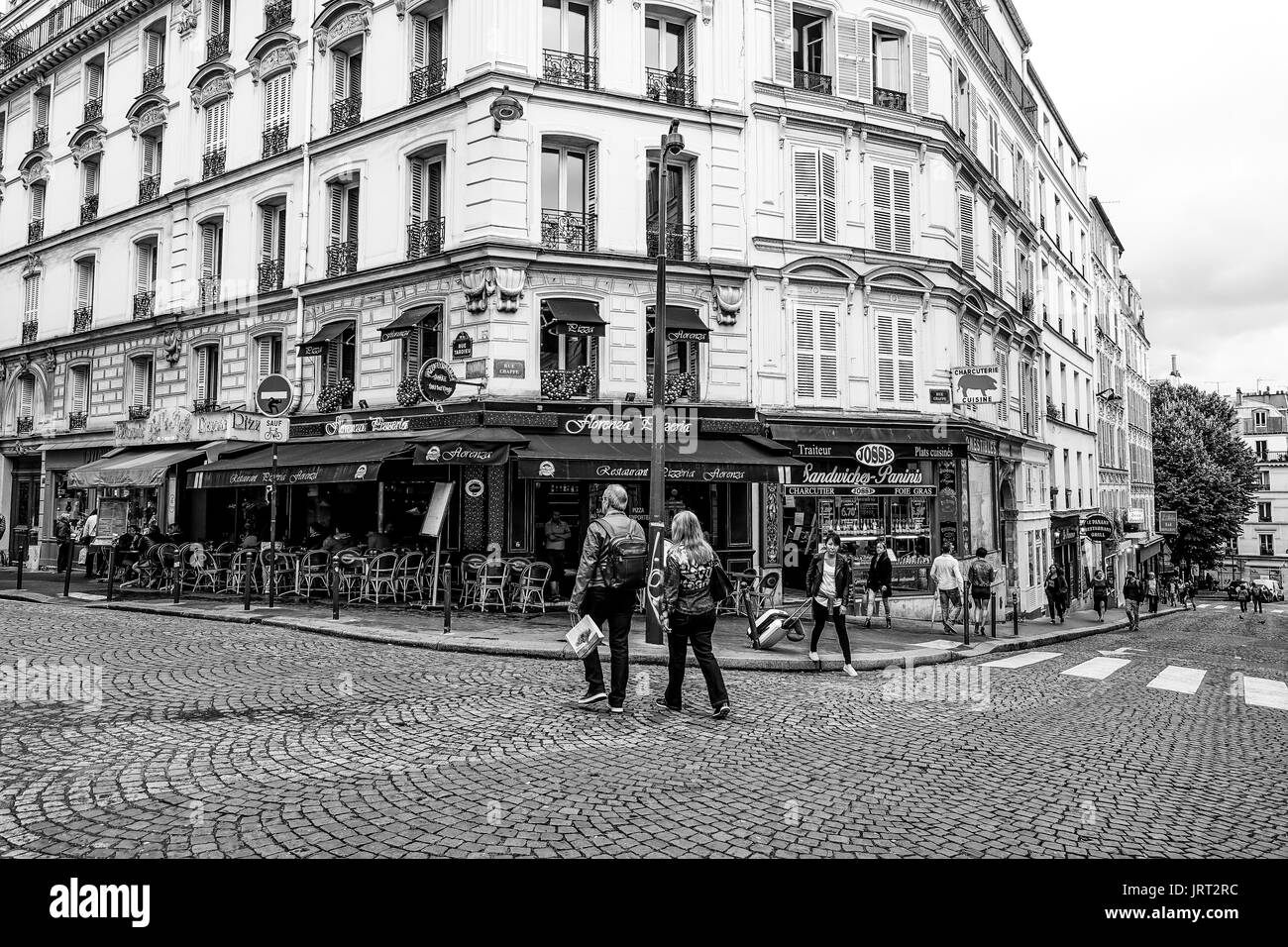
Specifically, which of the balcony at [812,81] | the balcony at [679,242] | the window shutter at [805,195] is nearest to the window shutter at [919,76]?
the balcony at [812,81]

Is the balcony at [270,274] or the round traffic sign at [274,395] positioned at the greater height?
the balcony at [270,274]

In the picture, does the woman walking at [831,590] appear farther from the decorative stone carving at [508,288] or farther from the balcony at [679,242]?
the balcony at [679,242]

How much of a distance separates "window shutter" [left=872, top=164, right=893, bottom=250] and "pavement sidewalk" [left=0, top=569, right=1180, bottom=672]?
28.4ft

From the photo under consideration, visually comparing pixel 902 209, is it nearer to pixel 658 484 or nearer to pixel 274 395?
pixel 658 484

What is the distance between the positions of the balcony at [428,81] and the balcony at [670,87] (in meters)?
4.25

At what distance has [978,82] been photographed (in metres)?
24.9

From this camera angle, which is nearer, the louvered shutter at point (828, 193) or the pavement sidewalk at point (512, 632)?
the pavement sidewalk at point (512, 632)

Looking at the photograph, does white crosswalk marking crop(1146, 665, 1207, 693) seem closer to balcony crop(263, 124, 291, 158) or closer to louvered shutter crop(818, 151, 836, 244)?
louvered shutter crop(818, 151, 836, 244)

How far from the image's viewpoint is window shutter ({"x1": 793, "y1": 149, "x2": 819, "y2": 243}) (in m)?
19.7

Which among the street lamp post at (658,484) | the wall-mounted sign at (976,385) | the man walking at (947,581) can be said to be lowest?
the man walking at (947,581)

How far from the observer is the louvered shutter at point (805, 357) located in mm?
19516

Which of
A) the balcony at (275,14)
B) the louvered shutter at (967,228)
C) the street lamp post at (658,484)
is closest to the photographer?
the street lamp post at (658,484)

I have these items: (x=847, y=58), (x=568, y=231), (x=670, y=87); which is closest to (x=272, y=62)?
(x=568, y=231)
